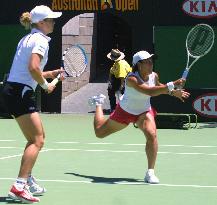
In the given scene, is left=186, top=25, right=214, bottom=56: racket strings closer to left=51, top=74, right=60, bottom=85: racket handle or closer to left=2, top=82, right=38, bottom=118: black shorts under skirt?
left=51, top=74, right=60, bottom=85: racket handle

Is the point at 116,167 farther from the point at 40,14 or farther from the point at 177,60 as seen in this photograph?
the point at 177,60

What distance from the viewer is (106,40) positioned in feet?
86.9

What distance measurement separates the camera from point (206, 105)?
18.4 metres

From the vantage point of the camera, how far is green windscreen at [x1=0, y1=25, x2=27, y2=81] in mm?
19953

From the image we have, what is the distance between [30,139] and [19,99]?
1.35ft

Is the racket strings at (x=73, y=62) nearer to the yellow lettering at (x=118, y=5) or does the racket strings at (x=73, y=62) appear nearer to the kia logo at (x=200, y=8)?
the kia logo at (x=200, y=8)

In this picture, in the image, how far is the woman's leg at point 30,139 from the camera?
24.7 ft

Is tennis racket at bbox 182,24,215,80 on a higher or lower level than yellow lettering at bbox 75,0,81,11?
lower

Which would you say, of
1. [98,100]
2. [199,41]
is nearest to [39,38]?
[98,100]

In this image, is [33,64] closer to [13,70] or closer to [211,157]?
[13,70]

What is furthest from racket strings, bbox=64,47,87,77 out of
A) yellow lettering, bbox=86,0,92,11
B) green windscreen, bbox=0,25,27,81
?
green windscreen, bbox=0,25,27,81

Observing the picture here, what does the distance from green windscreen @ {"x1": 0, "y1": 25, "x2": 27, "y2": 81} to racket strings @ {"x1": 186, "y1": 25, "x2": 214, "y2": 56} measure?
749 centimetres

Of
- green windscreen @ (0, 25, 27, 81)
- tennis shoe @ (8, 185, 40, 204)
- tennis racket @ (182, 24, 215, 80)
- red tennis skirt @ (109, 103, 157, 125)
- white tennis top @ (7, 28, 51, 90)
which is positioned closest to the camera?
tennis shoe @ (8, 185, 40, 204)

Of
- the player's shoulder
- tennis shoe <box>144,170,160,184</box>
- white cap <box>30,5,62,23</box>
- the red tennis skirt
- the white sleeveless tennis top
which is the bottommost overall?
tennis shoe <box>144,170,160,184</box>
